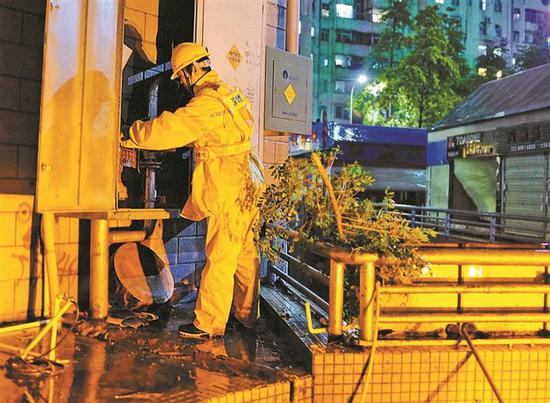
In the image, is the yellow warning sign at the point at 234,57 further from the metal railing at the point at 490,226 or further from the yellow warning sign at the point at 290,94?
the metal railing at the point at 490,226

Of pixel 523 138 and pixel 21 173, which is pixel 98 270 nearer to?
pixel 21 173

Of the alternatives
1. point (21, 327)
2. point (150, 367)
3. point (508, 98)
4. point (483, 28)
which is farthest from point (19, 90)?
point (483, 28)

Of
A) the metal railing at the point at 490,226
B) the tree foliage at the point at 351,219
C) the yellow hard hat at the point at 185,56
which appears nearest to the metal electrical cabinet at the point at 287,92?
the yellow hard hat at the point at 185,56

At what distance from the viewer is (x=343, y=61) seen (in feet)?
161

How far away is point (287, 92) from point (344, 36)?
4541 centimetres

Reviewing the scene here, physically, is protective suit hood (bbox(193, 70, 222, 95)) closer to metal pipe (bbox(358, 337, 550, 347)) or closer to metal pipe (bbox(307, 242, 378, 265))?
metal pipe (bbox(307, 242, 378, 265))

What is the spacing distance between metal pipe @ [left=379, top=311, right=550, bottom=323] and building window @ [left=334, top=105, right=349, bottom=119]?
4556cm

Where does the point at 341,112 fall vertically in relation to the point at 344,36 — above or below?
below

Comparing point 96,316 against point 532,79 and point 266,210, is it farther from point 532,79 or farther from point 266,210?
point 532,79

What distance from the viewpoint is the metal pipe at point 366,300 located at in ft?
10.9

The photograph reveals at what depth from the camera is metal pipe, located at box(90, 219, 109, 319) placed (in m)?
4.27

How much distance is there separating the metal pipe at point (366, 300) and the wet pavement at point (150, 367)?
46 centimetres

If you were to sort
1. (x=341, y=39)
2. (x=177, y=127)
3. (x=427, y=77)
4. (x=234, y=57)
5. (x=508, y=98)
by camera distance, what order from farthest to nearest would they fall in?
(x=341, y=39) < (x=427, y=77) < (x=508, y=98) < (x=234, y=57) < (x=177, y=127)

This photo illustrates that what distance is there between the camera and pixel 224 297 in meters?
3.94
